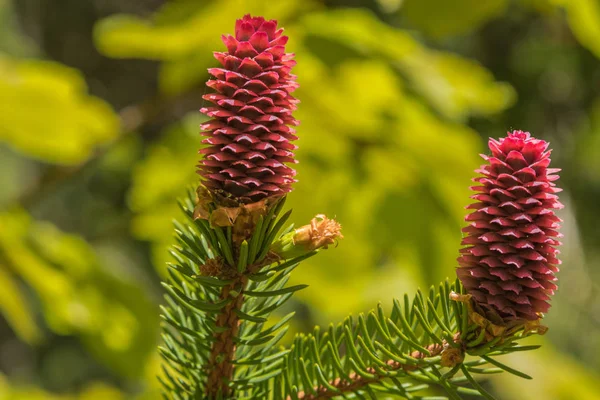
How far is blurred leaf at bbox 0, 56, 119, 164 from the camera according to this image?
0.73m

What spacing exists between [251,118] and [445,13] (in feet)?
1.57

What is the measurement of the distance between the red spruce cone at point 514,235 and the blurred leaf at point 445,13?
0.45m

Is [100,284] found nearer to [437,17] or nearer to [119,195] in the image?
[437,17]

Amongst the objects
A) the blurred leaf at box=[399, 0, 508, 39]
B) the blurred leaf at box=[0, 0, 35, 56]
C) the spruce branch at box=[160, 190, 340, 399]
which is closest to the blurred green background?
the blurred leaf at box=[399, 0, 508, 39]

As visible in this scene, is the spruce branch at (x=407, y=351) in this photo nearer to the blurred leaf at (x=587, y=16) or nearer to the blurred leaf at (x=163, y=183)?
the blurred leaf at (x=587, y=16)

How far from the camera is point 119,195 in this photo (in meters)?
1.91

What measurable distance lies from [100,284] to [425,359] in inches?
26.7

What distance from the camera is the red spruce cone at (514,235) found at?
244 mm

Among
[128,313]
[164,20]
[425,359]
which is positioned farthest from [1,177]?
[425,359]

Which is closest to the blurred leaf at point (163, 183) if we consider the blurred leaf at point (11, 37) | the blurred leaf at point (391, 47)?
the blurred leaf at point (391, 47)

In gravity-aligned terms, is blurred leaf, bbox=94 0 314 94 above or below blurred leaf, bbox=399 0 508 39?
above

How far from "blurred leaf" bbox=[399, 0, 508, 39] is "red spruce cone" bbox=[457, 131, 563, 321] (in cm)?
45

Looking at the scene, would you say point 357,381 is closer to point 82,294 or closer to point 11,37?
point 82,294

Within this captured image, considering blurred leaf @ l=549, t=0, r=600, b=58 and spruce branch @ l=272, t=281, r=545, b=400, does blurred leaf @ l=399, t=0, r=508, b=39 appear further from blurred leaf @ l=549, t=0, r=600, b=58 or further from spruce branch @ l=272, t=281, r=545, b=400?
spruce branch @ l=272, t=281, r=545, b=400
